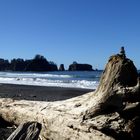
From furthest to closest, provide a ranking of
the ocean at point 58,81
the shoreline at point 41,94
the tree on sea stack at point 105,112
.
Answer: the ocean at point 58,81 < the shoreline at point 41,94 < the tree on sea stack at point 105,112

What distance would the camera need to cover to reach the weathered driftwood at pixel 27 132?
222 inches

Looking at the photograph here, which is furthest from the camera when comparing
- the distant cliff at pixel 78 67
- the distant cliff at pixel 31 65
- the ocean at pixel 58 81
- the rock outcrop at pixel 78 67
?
the distant cliff at pixel 78 67

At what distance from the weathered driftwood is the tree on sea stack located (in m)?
0.97

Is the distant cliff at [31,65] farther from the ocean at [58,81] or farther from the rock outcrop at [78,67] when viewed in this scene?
the ocean at [58,81]

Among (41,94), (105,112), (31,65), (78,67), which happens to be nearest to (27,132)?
(105,112)

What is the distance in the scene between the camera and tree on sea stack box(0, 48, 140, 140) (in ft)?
20.0

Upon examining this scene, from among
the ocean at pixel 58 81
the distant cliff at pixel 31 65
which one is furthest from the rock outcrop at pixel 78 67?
the ocean at pixel 58 81

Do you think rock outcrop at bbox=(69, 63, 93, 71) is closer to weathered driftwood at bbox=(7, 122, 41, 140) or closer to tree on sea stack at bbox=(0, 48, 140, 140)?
tree on sea stack at bbox=(0, 48, 140, 140)

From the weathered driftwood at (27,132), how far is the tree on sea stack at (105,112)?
97 cm

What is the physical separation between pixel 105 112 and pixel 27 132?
1436mm

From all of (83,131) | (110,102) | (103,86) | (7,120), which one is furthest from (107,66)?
(7,120)

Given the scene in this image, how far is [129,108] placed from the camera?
6.18 meters

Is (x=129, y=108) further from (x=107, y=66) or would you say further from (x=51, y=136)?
(x=51, y=136)

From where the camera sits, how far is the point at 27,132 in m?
5.73
